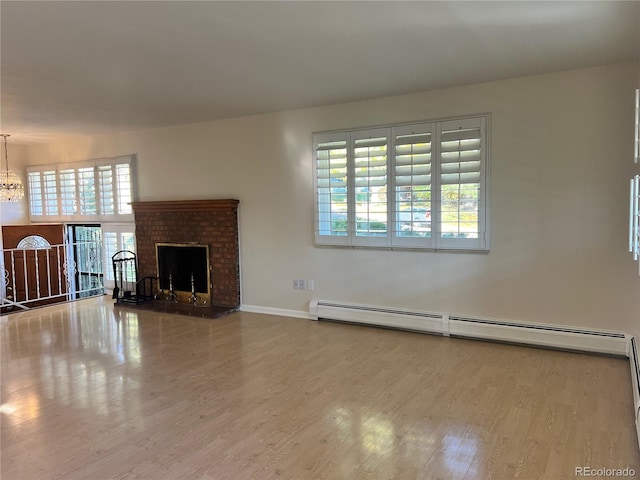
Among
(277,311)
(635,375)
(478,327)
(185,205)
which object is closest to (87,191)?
(185,205)

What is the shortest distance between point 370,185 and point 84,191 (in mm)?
4966

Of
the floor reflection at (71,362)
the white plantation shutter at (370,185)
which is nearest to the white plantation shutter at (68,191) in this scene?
the floor reflection at (71,362)

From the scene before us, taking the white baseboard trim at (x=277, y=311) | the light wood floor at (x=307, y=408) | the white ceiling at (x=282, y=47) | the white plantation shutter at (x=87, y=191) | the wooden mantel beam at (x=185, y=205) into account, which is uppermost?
the white ceiling at (x=282, y=47)

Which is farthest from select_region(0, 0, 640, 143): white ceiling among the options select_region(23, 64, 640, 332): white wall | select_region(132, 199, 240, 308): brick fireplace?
select_region(132, 199, 240, 308): brick fireplace

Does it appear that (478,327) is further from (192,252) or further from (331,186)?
(192,252)

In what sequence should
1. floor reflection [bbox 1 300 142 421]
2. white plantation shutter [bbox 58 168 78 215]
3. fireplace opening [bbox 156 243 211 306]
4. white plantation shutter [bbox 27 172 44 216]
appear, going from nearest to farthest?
floor reflection [bbox 1 300 142 421] < fireplace opening [bbox 156 243 211 306] < white plantation shutter [bbox 58 168 78 215] < white plantation shutter [bbox 27 172 44 216]

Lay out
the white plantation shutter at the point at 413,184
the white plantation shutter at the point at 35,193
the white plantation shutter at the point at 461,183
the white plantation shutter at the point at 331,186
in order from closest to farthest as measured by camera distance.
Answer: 1. the white plantation shutter at the point at 461,183
2. the white plantation shutter at the point at 413,184
3. the white plantation shutter at the point at 331,186
4. the white plantation shutter at the point at 35,193

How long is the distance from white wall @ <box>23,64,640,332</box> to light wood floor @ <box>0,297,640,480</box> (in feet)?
1.65

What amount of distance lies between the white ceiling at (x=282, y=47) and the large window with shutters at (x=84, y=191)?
201 centimetres

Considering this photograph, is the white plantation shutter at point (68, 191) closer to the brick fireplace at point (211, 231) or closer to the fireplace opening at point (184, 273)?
the brick fireplace at point (211, 231)

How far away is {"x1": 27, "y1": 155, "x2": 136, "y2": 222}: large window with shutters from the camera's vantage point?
6660mm

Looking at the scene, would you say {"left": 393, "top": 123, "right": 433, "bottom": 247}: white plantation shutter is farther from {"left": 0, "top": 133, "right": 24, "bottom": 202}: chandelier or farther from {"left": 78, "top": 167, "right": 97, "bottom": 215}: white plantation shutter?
{"left": 0, "top": 133, "right": 24, "bottom": 202}: chandelier

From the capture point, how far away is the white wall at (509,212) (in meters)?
3.70

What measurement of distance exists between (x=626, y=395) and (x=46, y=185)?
848cm
